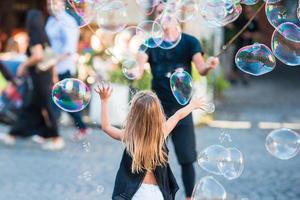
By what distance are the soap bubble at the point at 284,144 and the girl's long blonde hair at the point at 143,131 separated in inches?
54.2

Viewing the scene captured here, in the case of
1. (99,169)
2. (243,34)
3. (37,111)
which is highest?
(99,169)

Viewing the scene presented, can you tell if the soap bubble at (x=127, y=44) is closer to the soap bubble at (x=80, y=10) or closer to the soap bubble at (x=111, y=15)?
the soap bubble at (x=111, y=15)

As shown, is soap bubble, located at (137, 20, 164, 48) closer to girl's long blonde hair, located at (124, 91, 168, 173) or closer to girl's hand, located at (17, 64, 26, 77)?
A: girl's long blonde hair, located at (124, 91, 168, 173)

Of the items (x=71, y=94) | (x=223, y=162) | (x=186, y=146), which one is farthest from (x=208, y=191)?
(x=71, y=94)

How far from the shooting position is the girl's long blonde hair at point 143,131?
429 cm

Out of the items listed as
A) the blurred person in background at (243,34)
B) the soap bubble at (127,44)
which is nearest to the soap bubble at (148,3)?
the soap bubble at (127,44)

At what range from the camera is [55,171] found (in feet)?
25.2

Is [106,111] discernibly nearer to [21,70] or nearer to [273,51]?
[273,51]

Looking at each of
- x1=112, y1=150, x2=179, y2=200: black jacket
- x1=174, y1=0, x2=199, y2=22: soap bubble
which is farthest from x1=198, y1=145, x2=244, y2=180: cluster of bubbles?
x1=174, y1=0, x2=199, y2=22: soap bubble

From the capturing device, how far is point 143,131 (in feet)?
14.1

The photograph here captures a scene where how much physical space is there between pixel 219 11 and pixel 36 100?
401 centimetres

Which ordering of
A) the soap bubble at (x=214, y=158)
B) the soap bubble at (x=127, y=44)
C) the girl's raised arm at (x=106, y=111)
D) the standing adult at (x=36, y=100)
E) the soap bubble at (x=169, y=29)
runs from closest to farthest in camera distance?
the girl's raised arm at (x=106, y=111)
the soap bubble at (x=214, y=158)
the soap bubble at (x=169, y=29)
the soap bubble at (x=127, y=44)
the standing adult at (x=36, y=100)

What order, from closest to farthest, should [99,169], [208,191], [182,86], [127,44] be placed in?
[208,191]
[182,86]
[99,169]
[127,44]

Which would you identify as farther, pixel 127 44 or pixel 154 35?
pixel 127 44
